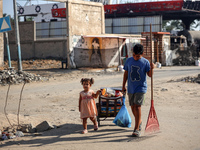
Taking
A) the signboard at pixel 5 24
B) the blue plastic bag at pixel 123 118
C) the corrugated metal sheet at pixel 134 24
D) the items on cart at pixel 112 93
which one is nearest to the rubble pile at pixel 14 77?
the signboard at pixel 5 24

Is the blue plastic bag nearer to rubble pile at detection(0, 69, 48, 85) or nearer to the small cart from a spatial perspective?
the small cart

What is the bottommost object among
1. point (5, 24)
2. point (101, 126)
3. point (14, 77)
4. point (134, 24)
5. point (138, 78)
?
point (101, 126)

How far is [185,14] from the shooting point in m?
40.1

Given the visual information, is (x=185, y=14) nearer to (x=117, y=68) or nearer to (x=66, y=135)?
(x=117, y=68)

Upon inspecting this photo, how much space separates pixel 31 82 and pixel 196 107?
31.1ft

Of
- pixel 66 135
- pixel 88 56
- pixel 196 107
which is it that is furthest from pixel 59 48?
pixel 66 135

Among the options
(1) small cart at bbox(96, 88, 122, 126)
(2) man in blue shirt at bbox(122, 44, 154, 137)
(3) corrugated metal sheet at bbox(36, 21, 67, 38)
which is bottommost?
(1) small cart at bbox(96, 88, 122, 126)

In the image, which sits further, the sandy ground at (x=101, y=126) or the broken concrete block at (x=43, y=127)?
the broken concrete block at (x=43, y=127)

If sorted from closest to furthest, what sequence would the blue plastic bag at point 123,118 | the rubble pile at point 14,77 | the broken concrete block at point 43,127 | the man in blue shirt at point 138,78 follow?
the man in blue shirt at point 138,78 < the blue plastic bag at point 123,118 < the broken concrete block at point 43,127 < the rubble pile at point 14,77

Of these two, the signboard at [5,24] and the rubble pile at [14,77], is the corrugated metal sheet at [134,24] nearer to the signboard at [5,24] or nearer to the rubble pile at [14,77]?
the rubble pile at [14,77]

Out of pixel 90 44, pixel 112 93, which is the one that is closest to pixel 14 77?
pixel 90 44

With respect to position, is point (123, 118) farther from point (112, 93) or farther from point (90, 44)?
point (90, 44)

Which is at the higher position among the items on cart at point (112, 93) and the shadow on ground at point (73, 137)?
the items on cart at point (112, 93)

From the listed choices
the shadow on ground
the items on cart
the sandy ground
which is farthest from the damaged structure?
the shadow on ground
